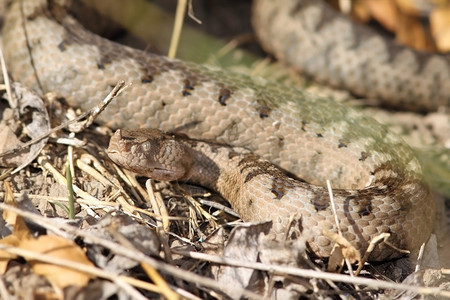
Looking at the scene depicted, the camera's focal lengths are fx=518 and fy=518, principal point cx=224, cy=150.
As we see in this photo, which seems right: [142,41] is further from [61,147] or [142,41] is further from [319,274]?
[319,274]

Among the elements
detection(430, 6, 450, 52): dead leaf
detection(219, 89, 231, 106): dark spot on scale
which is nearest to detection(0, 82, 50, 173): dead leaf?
detection(219, 89, 231, 106): dark spot on scale

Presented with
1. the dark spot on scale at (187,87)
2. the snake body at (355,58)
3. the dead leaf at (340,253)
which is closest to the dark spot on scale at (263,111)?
the dark spot on scale at (187,87)

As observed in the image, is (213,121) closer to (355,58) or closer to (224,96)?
(224,96)

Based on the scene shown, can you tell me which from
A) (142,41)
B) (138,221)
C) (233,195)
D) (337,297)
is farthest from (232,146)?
(142,41)

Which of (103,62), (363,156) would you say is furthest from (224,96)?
(363,156)

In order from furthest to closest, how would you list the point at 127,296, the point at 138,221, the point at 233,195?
the point at 233,195
the point at 138,221
the point at 127,296

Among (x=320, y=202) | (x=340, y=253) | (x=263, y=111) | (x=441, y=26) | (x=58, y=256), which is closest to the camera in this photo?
(x=58, y=256)

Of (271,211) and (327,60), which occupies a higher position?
(327,60)
